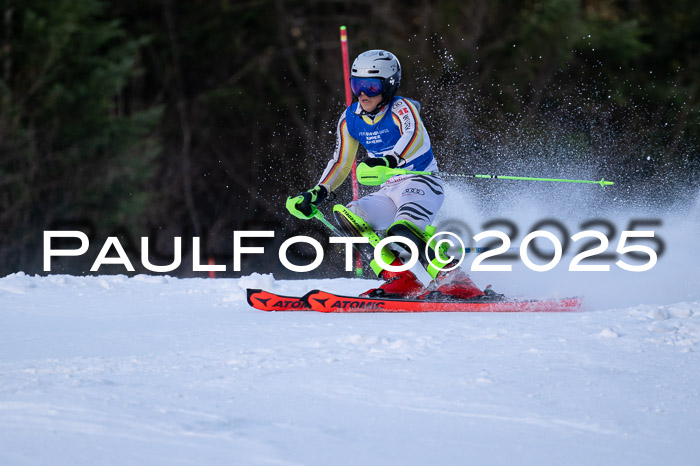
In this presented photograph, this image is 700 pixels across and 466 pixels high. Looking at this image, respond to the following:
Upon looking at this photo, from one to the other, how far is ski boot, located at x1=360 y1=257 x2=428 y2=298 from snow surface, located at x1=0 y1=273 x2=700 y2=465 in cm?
66

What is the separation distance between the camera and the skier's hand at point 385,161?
5777mm

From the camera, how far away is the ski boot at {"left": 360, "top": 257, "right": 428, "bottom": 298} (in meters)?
6.21

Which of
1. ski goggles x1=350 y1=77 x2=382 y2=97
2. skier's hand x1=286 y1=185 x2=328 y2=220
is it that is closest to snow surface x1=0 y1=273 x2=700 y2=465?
skier's hand x1=286 y1=185 x2=328 y2=220

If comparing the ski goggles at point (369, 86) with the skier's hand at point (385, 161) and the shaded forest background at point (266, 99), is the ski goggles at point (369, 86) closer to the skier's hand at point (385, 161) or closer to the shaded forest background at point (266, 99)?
the skier's hand at point (385, 161)

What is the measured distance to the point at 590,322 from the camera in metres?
4.94

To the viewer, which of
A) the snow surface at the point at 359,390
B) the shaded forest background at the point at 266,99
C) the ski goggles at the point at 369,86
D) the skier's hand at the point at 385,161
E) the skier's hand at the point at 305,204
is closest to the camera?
the snow surface at the point at 359,390

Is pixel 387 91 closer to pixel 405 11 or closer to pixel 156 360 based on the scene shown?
pixel 156 360

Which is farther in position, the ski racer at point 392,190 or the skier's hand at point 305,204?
the skier's hand at point 305,204

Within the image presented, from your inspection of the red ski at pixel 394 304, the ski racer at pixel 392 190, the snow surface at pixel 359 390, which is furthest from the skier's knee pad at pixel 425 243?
the snow surface at pixel 359 390

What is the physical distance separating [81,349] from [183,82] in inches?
741

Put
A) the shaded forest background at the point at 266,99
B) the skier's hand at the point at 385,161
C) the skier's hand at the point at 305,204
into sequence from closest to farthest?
the skier's hand at the point at 385,161 < the skier's hand at the point at 305,204 < the shaded forest background at the point at 266,99

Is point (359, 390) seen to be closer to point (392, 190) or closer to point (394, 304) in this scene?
point (394, 304)

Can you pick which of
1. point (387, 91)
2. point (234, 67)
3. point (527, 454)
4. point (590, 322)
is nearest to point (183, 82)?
point (234, 67)

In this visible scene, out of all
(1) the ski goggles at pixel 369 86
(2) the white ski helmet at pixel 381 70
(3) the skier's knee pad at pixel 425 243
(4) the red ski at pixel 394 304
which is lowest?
(4) the red ski at pixel 394 304
